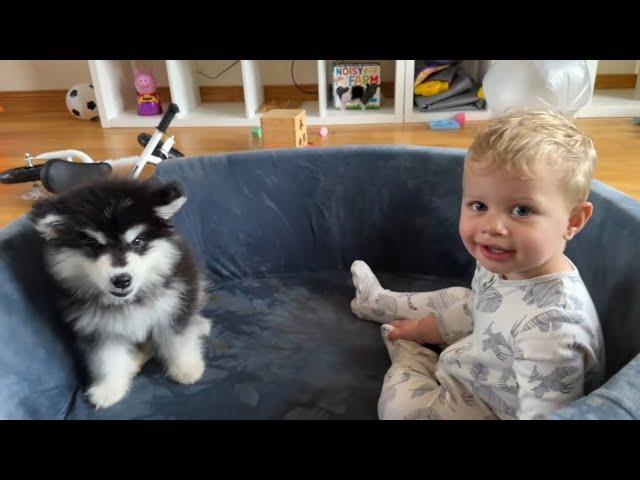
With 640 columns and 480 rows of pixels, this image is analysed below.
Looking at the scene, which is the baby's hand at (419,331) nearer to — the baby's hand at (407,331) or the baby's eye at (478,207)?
the baby's hand at (407,331)

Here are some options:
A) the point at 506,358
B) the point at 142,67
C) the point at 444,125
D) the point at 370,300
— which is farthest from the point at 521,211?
the point at 142,67

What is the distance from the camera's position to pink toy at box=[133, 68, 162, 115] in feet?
10.0

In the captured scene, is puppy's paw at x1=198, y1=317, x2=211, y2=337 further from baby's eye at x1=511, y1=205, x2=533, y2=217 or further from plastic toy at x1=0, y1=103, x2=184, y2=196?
baby's eye at x1=511, y1=205, x2=533, y2=217

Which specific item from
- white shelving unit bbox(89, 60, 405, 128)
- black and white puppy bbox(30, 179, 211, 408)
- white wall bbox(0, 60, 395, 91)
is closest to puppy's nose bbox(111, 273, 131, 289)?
black and white puppy bbox(30, 179, 211, 408)

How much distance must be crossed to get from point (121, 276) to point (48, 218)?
0.18 m

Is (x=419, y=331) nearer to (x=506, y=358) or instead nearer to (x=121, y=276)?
(x=506, y=358)

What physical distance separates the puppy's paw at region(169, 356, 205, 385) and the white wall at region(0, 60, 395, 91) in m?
2.39

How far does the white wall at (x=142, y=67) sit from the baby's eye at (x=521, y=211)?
259cm

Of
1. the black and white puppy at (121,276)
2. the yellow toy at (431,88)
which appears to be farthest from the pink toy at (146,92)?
the black and white puppy at (121,276)

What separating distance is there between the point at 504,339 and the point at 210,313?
35.2 inches

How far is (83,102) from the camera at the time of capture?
3168 millimetres

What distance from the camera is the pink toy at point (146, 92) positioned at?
306 centimetres
